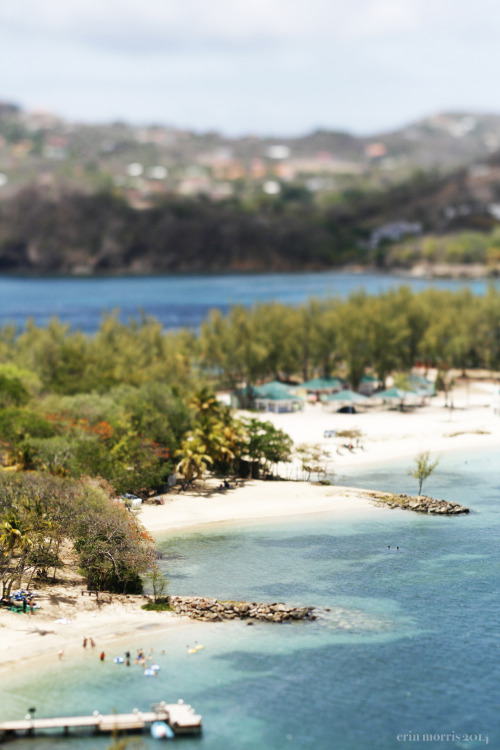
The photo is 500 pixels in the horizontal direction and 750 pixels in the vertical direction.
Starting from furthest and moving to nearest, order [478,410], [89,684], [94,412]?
[478,410], [94,412], [89,684]

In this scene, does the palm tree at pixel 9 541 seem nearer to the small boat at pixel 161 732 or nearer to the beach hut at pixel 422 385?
the small boat at pixel 161 732

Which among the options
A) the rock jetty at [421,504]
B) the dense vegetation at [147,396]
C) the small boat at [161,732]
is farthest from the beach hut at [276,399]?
the small boat at [161,732]

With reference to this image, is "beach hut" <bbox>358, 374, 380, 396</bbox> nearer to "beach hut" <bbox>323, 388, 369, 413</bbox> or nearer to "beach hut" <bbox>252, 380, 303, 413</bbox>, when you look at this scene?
"beach hut" <bbox>323, 388, 369, 413</bbox>

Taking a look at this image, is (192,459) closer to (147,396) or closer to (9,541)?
(147,396)

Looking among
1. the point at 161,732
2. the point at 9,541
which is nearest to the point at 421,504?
the point at 9,541

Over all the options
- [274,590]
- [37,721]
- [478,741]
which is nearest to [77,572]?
[274,590]

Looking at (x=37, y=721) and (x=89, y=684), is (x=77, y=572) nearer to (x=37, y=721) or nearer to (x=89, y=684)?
(x=89, y=684)
